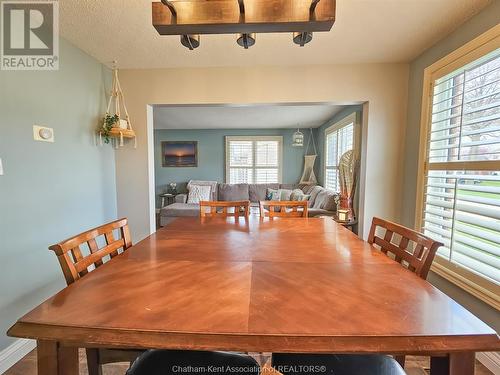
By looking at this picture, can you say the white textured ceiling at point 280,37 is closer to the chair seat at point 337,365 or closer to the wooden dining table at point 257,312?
the wooden dining table at point 257,312

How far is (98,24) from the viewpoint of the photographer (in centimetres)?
169

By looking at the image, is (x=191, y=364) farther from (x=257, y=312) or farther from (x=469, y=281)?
(x=469, y=281)

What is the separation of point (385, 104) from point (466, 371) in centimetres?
228

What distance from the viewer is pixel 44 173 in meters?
1.73

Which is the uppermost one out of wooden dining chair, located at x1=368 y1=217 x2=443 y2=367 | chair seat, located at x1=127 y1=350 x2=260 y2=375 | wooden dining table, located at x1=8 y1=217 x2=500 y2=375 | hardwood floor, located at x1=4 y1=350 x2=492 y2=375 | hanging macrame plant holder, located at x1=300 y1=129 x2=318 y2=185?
hanging macrame plant holder, located at x1=300 y1=129 x2=318 y2=185

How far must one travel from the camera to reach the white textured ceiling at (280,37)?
4.98ft

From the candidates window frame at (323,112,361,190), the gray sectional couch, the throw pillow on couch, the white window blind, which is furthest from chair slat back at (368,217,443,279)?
the throw pillow on couch

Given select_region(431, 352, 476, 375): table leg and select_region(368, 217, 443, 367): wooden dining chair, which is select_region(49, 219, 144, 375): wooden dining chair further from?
select_region(368, 217, 443, 367): wooden dining chair

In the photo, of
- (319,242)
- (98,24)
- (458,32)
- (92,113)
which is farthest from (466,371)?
(92,113)

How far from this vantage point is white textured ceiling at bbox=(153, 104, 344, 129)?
407cm

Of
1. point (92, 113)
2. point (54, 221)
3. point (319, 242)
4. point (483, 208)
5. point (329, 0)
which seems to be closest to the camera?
point (329, 0)

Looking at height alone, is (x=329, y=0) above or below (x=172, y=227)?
above

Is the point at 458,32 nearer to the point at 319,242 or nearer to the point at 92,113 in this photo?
the point at 319,242

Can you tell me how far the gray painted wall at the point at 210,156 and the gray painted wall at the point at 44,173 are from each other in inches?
154
